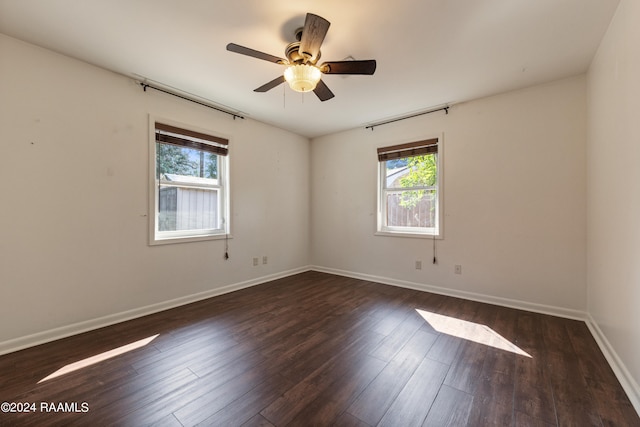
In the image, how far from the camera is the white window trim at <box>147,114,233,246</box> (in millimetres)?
2955

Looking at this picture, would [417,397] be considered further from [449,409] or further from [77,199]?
[77,199]

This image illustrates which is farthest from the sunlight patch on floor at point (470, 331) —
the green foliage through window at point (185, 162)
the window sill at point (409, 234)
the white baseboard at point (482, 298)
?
the green foliage through window at point (185, 162)

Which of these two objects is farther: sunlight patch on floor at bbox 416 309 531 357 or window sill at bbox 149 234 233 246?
window sill at bbox 149 234 233 246

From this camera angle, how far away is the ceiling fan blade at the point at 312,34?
5.29 ft

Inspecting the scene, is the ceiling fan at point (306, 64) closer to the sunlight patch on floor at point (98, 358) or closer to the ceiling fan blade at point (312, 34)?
the ceiling fan blade at point (312, 34)

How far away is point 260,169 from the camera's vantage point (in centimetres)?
418

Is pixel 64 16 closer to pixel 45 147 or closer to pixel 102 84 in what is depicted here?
pixel 102 84

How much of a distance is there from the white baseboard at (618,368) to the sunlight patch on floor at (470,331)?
492 millimetres

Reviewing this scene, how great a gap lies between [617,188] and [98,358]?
13.6ft

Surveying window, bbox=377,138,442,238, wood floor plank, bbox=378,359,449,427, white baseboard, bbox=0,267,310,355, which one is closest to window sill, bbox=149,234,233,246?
white baseboard, bbox=0,267,310,355

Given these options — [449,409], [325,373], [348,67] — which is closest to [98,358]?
[325,373]

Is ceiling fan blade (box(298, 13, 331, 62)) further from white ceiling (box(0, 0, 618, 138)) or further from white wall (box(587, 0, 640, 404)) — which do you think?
white wall (box(587, 0, 640, 404))

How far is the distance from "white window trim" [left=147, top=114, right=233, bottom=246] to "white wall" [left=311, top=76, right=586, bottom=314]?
230cm

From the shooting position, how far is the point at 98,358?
2023 millimetres
